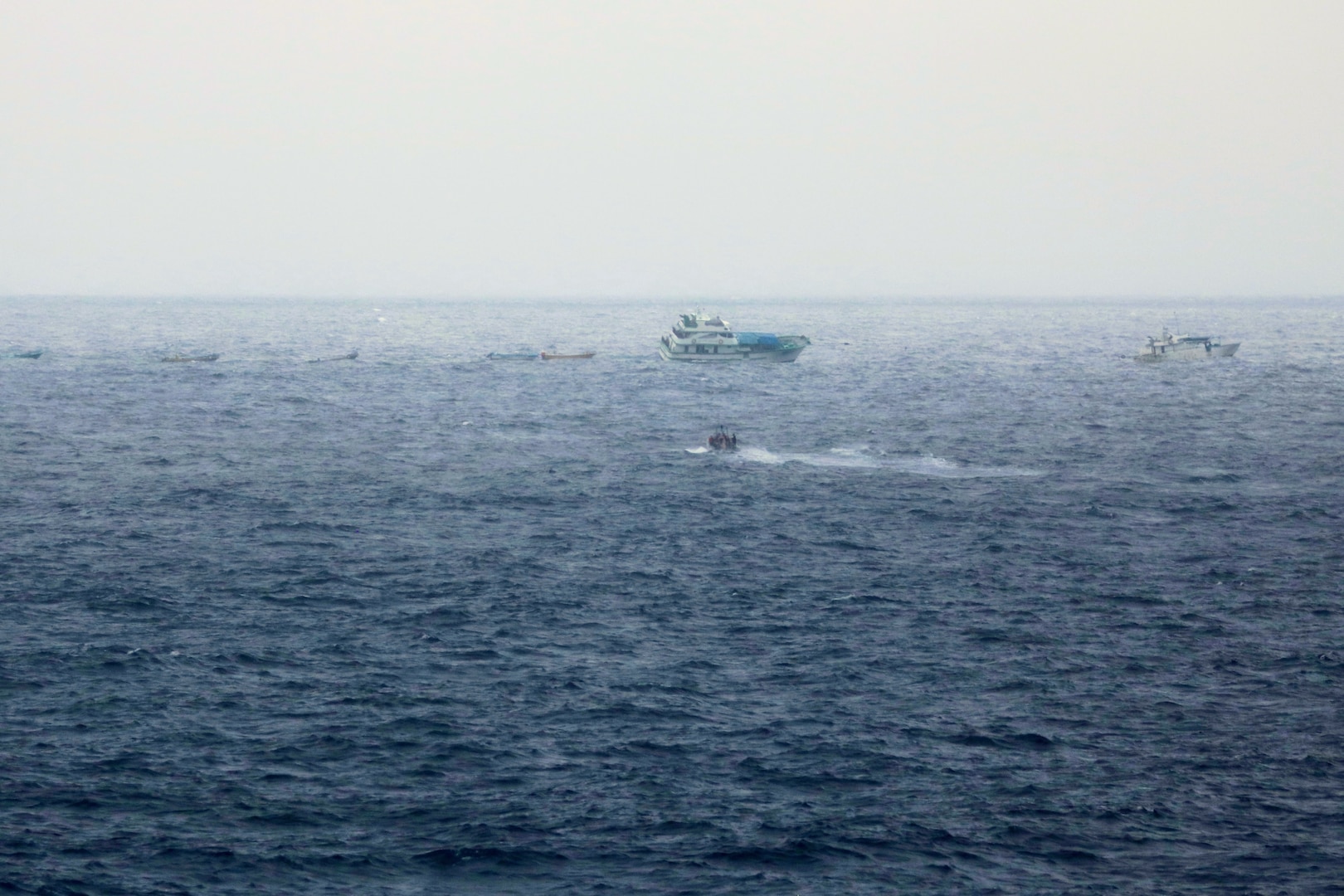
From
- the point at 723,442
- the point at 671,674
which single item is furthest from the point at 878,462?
the point at 671,674

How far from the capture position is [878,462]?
101938mm

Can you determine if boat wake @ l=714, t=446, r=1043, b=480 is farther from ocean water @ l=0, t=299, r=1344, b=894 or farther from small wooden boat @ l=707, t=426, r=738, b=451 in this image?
small wooden boat @ l=707, t=426, r=738, b=451

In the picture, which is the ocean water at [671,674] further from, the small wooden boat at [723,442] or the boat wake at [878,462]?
the small wooden boat at [723,442]

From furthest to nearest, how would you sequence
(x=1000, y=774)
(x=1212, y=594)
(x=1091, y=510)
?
(x=1091, y=510) → (x=1212, y=594) → (x=1000, y=774)

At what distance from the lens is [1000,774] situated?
41.4 metres

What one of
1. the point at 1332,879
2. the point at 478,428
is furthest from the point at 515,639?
the point at 478,428

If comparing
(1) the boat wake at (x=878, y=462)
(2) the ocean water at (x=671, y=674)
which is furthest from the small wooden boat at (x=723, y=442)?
(2) the ocean water at (x=671, y=674)

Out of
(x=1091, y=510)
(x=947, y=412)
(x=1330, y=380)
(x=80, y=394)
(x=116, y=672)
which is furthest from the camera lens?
(x=1330, y=380)

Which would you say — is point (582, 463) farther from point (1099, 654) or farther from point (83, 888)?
point (83, 888)

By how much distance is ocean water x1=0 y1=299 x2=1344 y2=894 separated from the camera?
36531 mm

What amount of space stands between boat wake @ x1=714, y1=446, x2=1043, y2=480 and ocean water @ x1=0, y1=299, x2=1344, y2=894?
63 cm

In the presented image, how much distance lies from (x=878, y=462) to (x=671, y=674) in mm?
54566

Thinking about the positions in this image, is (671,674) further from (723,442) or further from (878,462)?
(723,442)

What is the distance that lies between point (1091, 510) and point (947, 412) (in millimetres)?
55985
